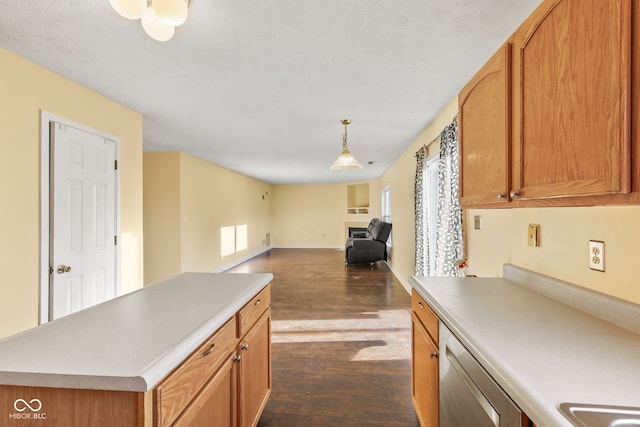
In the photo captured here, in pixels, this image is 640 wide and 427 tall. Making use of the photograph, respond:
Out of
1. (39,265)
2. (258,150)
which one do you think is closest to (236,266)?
(258,150)

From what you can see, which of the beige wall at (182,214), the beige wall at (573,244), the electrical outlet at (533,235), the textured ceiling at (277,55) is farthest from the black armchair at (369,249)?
the electrical outlet at (533,235)

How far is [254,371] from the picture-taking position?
1.62 meters

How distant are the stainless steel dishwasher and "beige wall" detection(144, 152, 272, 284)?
473 centimetres

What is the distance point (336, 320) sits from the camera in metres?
3.51

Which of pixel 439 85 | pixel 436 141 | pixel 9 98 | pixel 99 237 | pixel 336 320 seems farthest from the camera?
pixel 336 320

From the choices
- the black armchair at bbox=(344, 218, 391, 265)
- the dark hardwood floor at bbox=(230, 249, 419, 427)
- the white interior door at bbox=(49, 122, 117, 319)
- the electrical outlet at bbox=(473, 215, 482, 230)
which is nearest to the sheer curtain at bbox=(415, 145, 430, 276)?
the dark hardwood floor at bbox=(230, 249, 419, 427)

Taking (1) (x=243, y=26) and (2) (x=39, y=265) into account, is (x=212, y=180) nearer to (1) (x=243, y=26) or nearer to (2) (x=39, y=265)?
(2) (x=39, y=265)

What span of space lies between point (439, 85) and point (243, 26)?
160cm

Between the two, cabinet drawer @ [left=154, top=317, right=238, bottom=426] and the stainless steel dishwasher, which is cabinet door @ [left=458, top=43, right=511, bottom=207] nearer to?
the stainless steel dishwasher

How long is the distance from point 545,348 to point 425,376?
82 cm

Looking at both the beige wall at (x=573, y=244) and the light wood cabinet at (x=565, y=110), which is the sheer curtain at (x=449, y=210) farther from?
the light wood cabinet at (x=565, y=110)

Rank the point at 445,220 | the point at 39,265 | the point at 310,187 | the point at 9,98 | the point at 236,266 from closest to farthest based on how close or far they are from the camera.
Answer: the point at 9,98, the point at 39,265, the point at 445,220, the point at 236,266, the point at 310,187

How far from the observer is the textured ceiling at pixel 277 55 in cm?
153

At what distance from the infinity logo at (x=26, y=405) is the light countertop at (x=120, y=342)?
6 cm
